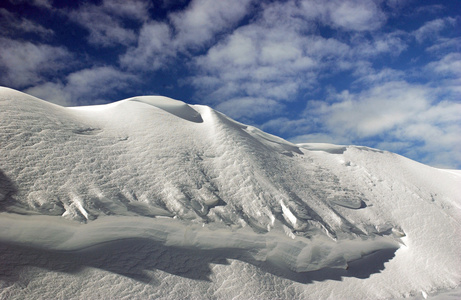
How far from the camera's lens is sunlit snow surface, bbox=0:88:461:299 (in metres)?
5.38

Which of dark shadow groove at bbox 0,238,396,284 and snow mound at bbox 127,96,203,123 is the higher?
snow mound at bbox 127,96,203,123

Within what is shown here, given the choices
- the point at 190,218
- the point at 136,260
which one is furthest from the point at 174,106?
the point at 136,260

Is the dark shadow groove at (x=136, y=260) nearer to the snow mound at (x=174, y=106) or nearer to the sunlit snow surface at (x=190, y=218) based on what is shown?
the sunlit snow surface at (x=190, y=218)

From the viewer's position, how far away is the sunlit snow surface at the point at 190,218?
5379 millimetres

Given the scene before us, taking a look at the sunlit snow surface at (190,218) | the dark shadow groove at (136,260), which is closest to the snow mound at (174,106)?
the sunlit snow surface at (190,218)

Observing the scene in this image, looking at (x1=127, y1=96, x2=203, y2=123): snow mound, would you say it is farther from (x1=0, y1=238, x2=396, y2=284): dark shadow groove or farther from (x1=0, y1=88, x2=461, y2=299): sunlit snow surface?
(x1=0, y1=238, x2=396, y2=284): dark shadow groove

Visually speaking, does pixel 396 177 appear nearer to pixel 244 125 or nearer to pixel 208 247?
pixel 244 125

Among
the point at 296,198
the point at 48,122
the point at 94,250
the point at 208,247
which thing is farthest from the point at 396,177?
the point at 48,122

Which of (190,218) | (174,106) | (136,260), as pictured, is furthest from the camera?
(174,106)

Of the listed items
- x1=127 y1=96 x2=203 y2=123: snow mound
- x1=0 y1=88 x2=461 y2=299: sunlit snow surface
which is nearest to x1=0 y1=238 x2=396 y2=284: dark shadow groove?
x1=0 y1=88 x2=461 y2=299: sunlit snow surface

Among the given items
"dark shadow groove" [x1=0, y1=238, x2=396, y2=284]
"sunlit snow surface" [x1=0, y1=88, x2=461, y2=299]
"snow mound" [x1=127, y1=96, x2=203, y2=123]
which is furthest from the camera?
"snow mound" [x1=127, y1=96, x2=203, y2=123]

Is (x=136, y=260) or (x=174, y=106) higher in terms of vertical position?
(x=174, y=106)

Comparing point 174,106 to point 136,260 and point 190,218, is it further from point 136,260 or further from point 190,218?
point 136,260

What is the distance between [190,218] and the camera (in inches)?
272
